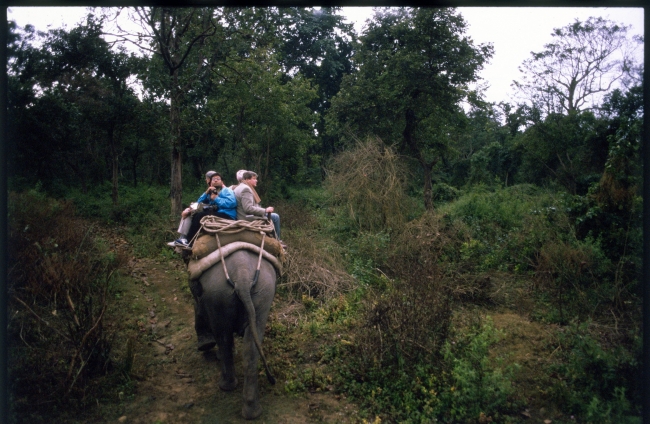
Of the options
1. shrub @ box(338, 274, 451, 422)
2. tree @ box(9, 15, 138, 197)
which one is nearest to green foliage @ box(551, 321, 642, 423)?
shrub @ box(338, 274, 451, 422)

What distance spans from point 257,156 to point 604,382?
573 inches

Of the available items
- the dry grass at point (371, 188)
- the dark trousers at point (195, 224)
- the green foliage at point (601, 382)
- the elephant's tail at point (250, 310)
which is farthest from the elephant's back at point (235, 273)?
the dry grass at point (371, 188)

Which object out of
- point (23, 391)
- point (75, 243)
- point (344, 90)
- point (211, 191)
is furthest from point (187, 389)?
point (344, 90)

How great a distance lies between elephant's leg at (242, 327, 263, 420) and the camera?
421 centimetres

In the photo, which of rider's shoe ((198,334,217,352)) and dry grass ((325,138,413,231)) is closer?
rider's shoe ((198,334,217,352))

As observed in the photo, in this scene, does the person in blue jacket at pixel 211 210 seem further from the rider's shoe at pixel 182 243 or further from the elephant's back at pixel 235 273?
the elephant's back at pixel 235 273

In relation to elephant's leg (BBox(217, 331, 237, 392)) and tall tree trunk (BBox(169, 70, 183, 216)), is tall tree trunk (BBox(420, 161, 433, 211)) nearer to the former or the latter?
tall tree trunk (BBox(169, 70, 183, 216))

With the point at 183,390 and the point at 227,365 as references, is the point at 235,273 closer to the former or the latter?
the point at 227,365

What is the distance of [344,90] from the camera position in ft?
52.2

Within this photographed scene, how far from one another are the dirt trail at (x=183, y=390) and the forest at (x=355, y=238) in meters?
0.04

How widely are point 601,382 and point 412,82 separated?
10785 mm

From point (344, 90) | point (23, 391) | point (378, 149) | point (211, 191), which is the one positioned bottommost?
point (23, 391)

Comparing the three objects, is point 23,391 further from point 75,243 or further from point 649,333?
point 649,333

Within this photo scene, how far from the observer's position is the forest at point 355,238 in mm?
4449
